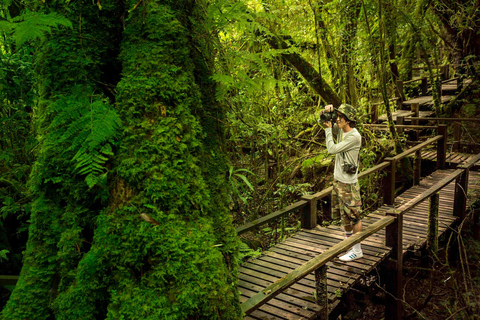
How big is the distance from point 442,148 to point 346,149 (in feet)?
21.5

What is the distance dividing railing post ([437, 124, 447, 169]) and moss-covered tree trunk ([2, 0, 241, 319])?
951 centimetres

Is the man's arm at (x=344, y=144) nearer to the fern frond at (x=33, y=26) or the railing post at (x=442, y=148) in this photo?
the fern frond at (x=33, y=26)

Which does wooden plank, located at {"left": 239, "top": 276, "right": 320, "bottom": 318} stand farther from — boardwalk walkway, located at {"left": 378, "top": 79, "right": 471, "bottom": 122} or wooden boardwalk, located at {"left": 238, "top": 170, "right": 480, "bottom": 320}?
boardwalk walkway, located at {"left": 378, "top": 79, "right": 471, "bottom": 122}

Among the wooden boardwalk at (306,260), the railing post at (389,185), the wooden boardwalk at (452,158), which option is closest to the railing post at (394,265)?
the wooden boardwalk at (306,260)

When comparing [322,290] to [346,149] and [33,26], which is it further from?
[33,26]

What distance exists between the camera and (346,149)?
5.27 meters

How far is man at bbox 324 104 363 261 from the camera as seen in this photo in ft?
17.3

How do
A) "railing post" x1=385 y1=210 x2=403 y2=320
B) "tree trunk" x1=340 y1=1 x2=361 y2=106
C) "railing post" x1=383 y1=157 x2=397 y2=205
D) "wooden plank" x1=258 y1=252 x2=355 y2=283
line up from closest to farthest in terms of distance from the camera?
"wooden plank" x1=258 y1=252 x2=355 y2=283, "railing post" x1=385 y1=210 x2=403 y2=320, "railing post" x1=383 y1=157 x2=397 y2=205, "tree trunk" x1=340 y1=1 x2=361 y2=106

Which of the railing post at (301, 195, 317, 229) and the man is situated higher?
the man

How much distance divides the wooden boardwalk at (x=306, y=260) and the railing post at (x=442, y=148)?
301 centimetres

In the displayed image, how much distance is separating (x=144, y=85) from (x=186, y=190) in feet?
2.20

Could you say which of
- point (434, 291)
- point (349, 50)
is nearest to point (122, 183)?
point (434, 291)

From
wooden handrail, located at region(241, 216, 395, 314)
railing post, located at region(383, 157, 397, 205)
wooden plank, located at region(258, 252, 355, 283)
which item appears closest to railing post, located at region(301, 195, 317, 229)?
wooden plank, located at region(258, 252, 355, 283)

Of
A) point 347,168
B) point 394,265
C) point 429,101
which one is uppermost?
point 429,101
